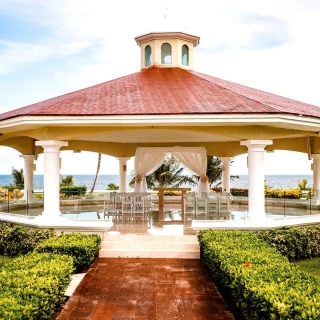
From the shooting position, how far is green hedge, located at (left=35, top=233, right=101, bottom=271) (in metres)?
9.30

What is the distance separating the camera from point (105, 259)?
11.0 m

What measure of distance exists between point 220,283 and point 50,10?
13711mm

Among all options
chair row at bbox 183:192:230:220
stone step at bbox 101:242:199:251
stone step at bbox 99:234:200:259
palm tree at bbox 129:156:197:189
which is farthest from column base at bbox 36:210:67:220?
palm tree at bbox 129:156:197:189

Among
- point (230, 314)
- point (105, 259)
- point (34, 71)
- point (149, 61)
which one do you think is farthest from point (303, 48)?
point (34, 71)

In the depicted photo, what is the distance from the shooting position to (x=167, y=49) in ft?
Result: 59.3

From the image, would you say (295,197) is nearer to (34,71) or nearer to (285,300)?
(285,300)

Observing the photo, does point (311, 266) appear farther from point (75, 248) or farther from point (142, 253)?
point (75, 248)

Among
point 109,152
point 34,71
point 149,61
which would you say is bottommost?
point 109,152

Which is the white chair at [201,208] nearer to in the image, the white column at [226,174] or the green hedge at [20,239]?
the green hedge at [20,239]

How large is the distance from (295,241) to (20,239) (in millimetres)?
7605

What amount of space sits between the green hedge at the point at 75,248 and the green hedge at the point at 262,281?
2.64 meters

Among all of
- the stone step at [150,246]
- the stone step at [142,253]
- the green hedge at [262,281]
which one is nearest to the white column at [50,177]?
the stone step at [150,246]

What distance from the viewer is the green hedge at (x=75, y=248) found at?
30.5 ft

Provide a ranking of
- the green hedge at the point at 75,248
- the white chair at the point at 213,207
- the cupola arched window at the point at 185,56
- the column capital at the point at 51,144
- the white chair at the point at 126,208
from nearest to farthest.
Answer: the green hedge at the point at 75,248 → the column capital at the point at 51,144 → the white chair at the point at 213,207 → the white chair at the point at 126,208 → the cupola arched window at the point at 185,56
